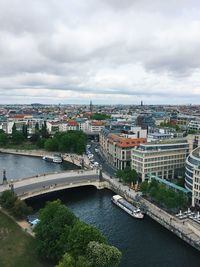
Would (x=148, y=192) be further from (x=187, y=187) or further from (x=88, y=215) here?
(x=88, y=215)

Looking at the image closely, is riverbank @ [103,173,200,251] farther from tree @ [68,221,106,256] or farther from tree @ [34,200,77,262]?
tree @ [34,200,77,262]

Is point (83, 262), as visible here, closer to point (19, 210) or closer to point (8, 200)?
point (19, 210)

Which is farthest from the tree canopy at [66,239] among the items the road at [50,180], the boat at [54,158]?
the boat at [54,158]

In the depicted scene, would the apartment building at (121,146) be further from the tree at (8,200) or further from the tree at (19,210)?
the tree at (19,210)

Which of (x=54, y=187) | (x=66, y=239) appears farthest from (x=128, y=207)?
(x=66, y=239)

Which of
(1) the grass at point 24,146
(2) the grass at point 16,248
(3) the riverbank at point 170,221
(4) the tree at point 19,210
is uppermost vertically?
(4) the tree at point 19,210

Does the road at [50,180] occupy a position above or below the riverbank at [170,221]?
above

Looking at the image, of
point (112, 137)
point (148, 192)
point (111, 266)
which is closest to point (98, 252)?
point (111, 266)
